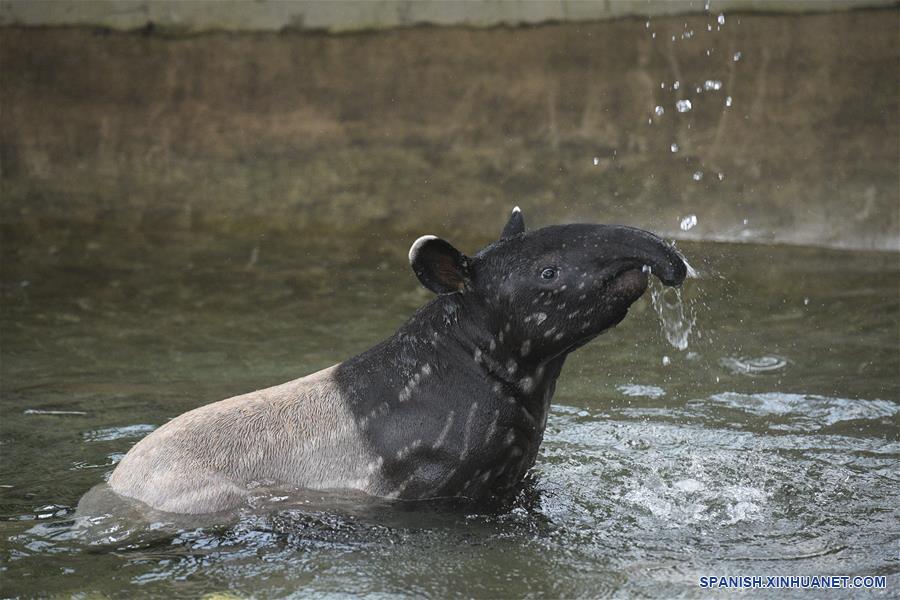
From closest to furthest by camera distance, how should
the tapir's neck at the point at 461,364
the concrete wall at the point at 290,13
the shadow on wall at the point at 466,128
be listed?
the tapir's neck at the point at 461,364 < the shadow on wall at the point at 466,128 < the concrete wall at the point at 290,13

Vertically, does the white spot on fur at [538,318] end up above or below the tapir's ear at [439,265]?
below

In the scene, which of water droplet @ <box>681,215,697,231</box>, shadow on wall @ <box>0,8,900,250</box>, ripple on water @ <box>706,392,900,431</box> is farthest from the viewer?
shadow on wall @ <box>0,8,900,250</box>

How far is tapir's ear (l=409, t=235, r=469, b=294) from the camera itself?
5379 millimetres

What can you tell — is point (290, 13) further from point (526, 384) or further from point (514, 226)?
point (526, 384)

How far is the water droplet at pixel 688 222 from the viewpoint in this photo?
1165cm

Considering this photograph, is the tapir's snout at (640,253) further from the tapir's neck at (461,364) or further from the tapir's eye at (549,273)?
the tapir's neck at (461,364)

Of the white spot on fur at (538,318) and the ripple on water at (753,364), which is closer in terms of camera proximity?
the white spot on fur at (538,318)

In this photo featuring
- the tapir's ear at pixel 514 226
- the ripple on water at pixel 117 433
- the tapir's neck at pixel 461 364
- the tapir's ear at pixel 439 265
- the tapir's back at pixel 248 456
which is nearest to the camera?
the tapir's ear at pixel 439 265

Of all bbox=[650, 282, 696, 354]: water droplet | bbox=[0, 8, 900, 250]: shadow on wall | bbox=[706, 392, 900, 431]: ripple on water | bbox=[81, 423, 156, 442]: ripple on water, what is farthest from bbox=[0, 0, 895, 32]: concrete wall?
bbox=[81, 423, 156, 442]: ripple on water

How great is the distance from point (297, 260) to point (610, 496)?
603 cm

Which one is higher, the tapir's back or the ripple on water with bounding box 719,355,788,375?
the tapir's back

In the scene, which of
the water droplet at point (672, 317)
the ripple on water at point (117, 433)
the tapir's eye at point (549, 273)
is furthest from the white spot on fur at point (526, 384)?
the water droplet at point (672, 317)

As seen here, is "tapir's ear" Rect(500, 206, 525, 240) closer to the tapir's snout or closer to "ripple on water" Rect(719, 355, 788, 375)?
the tapir's snout

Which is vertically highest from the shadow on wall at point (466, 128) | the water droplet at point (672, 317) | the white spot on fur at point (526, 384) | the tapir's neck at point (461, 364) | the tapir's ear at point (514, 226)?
the shadow on wall at point (466, 128)
